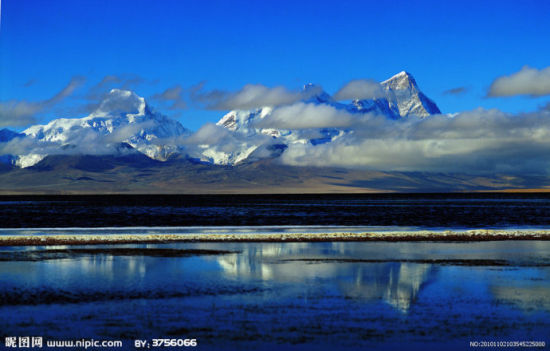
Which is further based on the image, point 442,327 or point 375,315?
point 375,315

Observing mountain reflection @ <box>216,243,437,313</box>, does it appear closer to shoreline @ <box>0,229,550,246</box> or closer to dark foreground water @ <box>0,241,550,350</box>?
dark foreground water @ <box>0,241,550,350</box>

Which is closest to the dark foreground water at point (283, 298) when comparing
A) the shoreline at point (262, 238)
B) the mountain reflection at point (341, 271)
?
the mountain reflection at point (341, 271)

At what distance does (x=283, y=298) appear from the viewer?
919 inches

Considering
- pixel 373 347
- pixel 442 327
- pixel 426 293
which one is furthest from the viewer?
pixel 426 293

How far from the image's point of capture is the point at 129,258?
3603 cm

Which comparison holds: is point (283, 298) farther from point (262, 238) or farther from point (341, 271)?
point (262, 238)

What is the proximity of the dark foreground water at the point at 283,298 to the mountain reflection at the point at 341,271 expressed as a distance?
0.20 feet

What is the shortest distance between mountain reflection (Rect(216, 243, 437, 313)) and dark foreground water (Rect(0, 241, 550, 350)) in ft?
0.20

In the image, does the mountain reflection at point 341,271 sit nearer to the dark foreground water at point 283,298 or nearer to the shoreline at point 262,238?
the dark foreground water at point 283,298

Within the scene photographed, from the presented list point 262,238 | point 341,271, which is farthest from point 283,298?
point 262,238

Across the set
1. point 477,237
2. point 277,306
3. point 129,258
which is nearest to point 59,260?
point 129,258

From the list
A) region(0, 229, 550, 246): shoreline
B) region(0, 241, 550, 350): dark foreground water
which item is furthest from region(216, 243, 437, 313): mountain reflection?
region(0, 229, 550, 246): shoreline

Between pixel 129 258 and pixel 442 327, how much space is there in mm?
A: 22148

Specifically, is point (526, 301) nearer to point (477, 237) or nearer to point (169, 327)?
point (169, 327)
